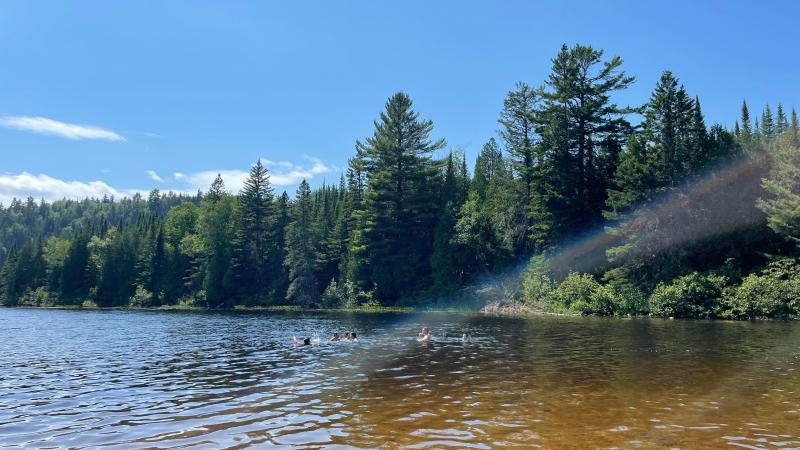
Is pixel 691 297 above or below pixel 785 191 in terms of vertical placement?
below

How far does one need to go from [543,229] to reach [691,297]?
60.4 ft

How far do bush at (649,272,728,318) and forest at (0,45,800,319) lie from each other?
101 mm

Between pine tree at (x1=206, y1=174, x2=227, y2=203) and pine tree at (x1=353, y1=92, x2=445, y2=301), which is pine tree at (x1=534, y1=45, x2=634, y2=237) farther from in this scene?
pine tree at (x1=206, y1=174, x2=227, y2=203)

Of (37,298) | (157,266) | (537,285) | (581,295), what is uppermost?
(157,266)

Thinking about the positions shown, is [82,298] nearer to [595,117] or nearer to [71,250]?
[71,250]

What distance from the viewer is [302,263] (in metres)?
84.7

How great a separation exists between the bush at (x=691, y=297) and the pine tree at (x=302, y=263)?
174ft

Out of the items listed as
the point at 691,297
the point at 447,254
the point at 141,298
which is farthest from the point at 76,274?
the point at 691,297

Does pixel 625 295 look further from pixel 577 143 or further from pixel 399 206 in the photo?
pixel 399 206

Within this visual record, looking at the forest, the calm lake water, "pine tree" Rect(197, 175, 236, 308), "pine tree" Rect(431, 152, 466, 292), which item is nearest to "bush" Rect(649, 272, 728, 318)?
the forest

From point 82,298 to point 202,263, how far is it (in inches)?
1464

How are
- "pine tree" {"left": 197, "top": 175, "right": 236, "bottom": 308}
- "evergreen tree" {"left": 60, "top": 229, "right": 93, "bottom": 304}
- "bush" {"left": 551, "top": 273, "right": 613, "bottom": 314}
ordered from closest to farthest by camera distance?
"bush" {"left": 551, "top": 273, "right": 613, "bottom": 314} < "pine tree" {"left": 197, "top": 175, "right": 236, "bottom": 308} < "evergreen tree" {"left": 60, "top": 229, "right": 93, "bottom": 304}

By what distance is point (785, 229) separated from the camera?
132 feet

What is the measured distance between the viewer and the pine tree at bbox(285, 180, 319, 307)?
84438 mm
